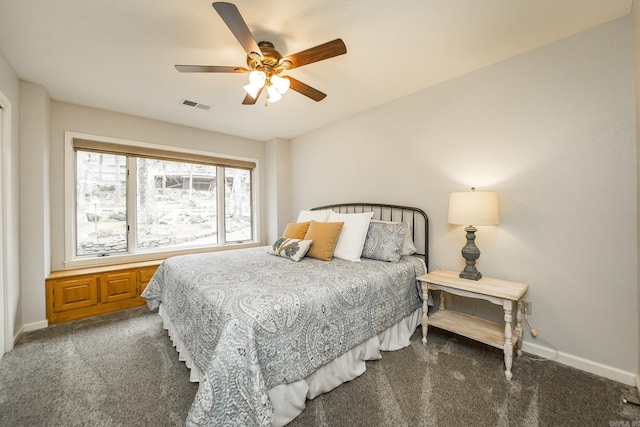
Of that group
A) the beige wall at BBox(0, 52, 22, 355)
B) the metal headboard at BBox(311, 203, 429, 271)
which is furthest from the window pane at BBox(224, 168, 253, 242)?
the beige wall at BBox(0, 52, 22, 355)

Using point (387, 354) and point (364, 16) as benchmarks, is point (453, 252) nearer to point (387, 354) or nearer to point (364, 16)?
point (387, 354)

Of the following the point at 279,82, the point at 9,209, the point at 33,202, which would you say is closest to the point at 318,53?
the point at 279,82

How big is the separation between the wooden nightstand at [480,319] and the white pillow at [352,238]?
25.7 inches

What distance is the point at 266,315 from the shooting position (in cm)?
143

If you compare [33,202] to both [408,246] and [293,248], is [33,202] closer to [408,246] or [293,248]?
[293,248]

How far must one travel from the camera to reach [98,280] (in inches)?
118

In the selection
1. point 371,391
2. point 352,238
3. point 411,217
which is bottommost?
point 371,391

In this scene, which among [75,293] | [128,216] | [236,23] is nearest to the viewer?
[236,23]

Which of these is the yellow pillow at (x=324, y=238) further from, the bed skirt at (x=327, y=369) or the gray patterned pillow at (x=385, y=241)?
the bed skirt at (x=327, y=369)

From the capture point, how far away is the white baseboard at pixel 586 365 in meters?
1.75

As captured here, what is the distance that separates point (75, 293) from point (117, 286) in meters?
0.37

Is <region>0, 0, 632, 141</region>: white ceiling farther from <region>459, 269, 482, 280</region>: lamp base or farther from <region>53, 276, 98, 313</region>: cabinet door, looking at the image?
<region>53, 276, 98, 313</region>: cabinet door

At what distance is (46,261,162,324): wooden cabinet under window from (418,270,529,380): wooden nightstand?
10.9 feet

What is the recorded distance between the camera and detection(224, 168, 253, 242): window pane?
4.50 meters
